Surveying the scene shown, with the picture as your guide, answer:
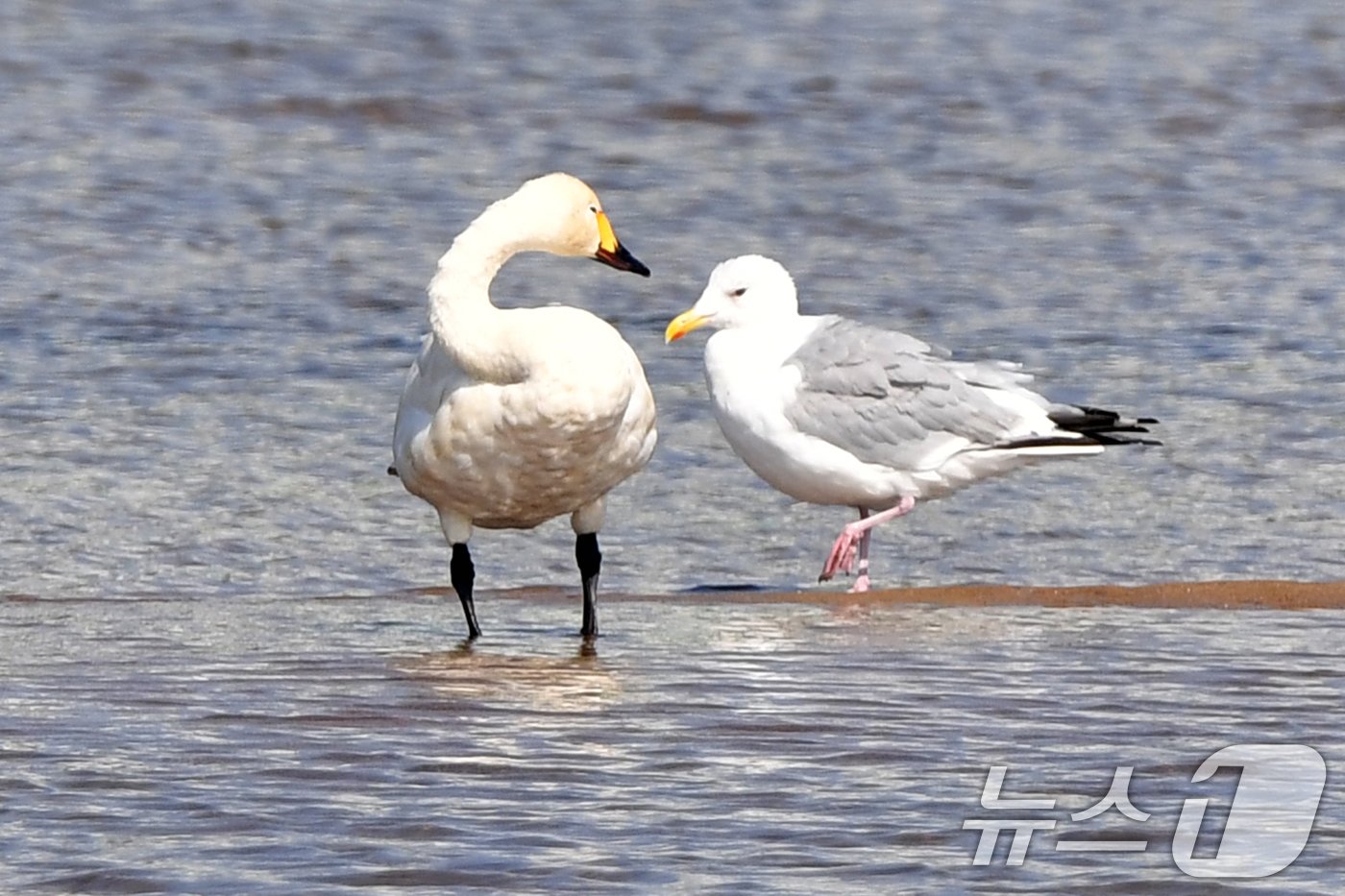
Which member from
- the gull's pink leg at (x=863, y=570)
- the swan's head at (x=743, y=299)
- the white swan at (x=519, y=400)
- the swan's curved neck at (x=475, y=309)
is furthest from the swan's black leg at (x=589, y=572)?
the swan's head at (x=743, y=299)

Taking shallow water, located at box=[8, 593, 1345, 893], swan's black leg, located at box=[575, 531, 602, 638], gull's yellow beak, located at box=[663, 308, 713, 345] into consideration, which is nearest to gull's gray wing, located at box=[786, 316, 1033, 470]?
gull's yellow beak, located at box=[663, 308, 713, 345]

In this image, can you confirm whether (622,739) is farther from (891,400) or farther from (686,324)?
(686,324)

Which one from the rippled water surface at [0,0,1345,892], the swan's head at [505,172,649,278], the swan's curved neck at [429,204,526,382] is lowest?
the rippled water surface at [0,0,1345,892]

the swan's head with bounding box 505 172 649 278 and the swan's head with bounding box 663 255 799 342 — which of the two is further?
the swan's head with bounding box 663 255 799 342

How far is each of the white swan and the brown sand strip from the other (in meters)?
0.62

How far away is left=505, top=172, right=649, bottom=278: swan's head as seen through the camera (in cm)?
755

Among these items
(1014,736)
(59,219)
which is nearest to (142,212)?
(59,219)

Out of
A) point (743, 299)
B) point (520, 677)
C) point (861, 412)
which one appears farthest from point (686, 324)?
point (520, 677)

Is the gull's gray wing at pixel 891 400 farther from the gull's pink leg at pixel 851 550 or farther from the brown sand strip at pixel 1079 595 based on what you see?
the brown sand strip at pixel 1079 595

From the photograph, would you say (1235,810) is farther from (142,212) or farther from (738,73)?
(738,73)

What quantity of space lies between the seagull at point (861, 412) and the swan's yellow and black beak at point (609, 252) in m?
1.07

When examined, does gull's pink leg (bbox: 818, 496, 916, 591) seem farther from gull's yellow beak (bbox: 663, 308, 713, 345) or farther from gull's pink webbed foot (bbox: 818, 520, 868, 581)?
gull's yellow beak (bbox: 663, 308, 713, 345)

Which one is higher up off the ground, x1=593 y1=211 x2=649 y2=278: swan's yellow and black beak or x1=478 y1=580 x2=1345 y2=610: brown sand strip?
x1=593 y1=211 x2=649 y2=278: swan's yellow and black beak

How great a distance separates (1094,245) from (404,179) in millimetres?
3783
